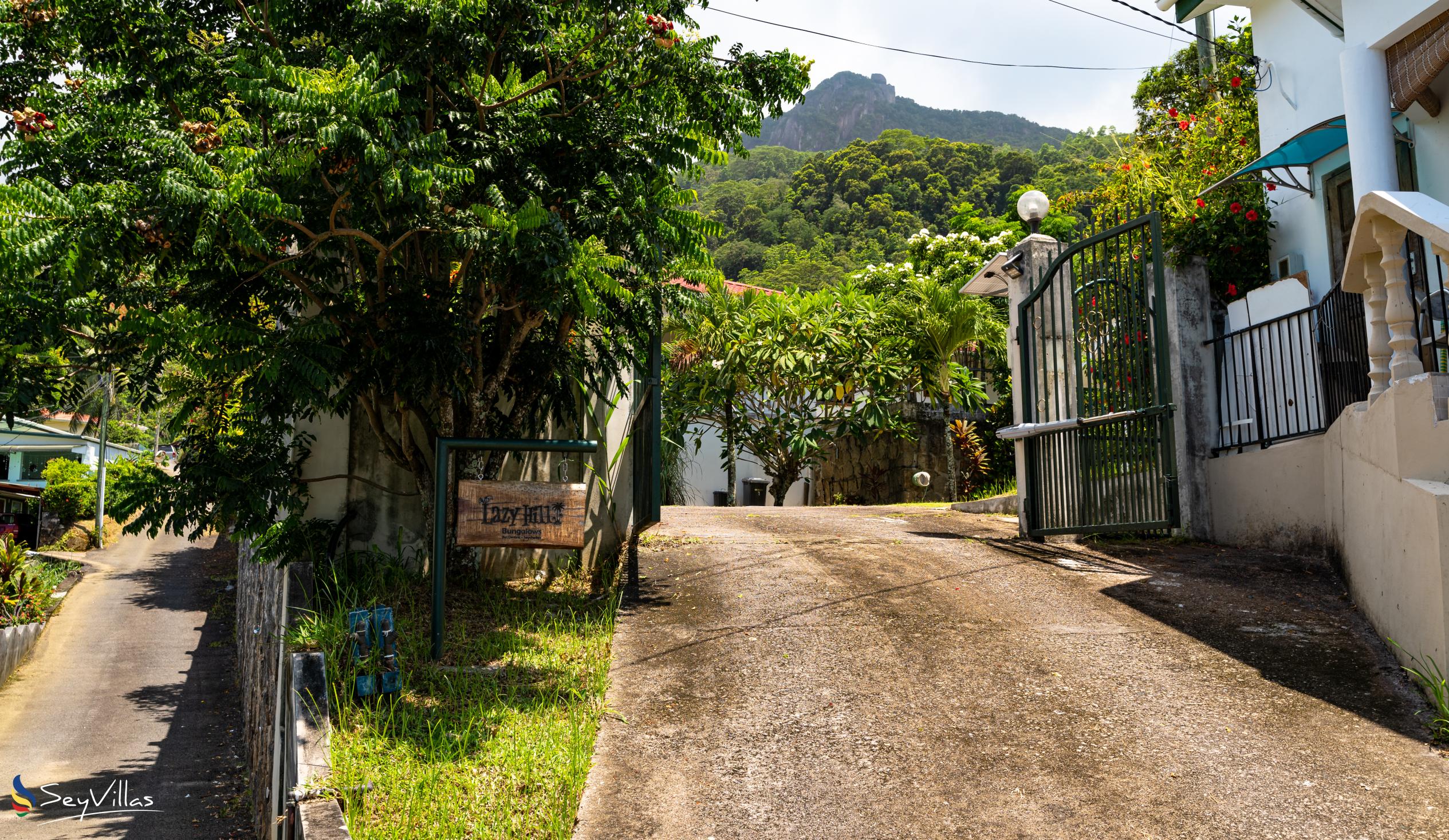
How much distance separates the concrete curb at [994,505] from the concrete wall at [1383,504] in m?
3.42

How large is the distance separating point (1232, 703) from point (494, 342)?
16.5 ft

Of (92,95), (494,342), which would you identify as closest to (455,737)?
(494,342)

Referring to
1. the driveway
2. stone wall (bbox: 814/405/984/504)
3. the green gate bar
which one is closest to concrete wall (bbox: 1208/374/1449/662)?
the driveway

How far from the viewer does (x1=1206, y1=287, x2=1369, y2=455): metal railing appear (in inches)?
274

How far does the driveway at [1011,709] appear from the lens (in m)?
3.76

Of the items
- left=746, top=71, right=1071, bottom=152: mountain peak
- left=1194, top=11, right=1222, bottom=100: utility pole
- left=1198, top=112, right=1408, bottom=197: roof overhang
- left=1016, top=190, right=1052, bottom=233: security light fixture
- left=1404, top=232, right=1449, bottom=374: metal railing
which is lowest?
left=1404, top=232, right=1449, bottom=374: metal railing

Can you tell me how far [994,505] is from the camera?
1109 cm

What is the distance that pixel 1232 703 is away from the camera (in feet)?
15.0

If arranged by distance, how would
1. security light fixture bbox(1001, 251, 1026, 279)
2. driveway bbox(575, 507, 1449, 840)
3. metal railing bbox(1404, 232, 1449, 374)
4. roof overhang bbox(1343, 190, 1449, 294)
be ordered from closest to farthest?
1. driveway bbox(575, 507, 1449, 840)
2. roof overhang bbox(1343, 190, 1449, 294)
3. metal railing bbox(1404, 232, 1449, 374)
4. security light fixture bbox(1001, 251, 1026, 279)

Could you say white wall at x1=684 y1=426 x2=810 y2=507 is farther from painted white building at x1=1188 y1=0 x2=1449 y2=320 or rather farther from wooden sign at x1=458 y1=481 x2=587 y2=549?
wooden sign at x1=458 y1=481 x2=587 y2=549

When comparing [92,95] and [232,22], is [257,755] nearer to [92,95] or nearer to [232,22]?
[92,95]

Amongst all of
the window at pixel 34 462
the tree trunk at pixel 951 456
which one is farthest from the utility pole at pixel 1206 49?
the window at pixel 34 462

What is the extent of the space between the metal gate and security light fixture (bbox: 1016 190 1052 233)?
651 mm

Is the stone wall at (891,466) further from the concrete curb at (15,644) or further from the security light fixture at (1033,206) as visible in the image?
the concrete curb at (15,644)
